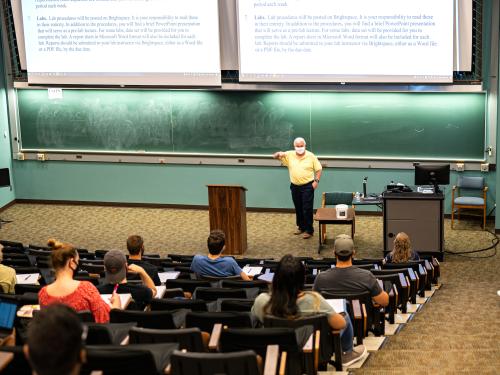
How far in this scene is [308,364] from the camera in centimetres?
500

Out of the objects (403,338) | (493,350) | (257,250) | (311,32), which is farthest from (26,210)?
(493,350)

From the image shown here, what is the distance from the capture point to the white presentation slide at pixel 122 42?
1310 cm

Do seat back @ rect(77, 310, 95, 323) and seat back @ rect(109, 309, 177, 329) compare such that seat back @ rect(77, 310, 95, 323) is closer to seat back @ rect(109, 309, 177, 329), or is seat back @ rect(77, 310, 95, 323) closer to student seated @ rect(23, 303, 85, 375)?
seat back @ rect(109, 309, 177, 329)

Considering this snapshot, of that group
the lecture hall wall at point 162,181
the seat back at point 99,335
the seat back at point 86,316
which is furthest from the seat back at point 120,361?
the lecture hall wall at point 162,181

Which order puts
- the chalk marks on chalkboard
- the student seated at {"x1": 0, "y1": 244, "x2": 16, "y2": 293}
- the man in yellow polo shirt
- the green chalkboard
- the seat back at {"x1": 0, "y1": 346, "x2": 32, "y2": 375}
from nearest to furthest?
the seat back at {"x1": 0, "y1": 346, "x2": 32, "y2": 375} < the student seated at {"x1": 0, "y1": 244, "x2": 16, "y2": 293} < the man in yellow polo shirt < the green chalkboard < the chalk marks on chalkboard

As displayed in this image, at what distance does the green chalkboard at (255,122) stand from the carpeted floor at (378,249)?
3.88 ft

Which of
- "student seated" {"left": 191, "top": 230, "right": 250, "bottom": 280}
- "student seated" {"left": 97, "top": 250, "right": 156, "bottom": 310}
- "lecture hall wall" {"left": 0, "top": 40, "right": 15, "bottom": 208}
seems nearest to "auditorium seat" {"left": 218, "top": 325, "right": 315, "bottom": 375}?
"student seated" {"left": 97, "top": 250, "right": 156, "bottom": 310}

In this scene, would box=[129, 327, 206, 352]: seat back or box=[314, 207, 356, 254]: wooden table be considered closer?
box=[129, 327, 206, 352]: seat back

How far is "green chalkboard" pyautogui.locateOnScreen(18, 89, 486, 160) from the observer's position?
13086mm

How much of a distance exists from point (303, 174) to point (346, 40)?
2270mm

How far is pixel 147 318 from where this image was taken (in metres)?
5.28

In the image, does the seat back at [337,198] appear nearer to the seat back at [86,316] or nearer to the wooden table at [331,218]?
the wooden table at [331,218]

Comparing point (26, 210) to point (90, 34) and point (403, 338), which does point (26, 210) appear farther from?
point (403, 338)

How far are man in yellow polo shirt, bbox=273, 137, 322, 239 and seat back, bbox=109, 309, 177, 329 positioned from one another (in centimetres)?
684
